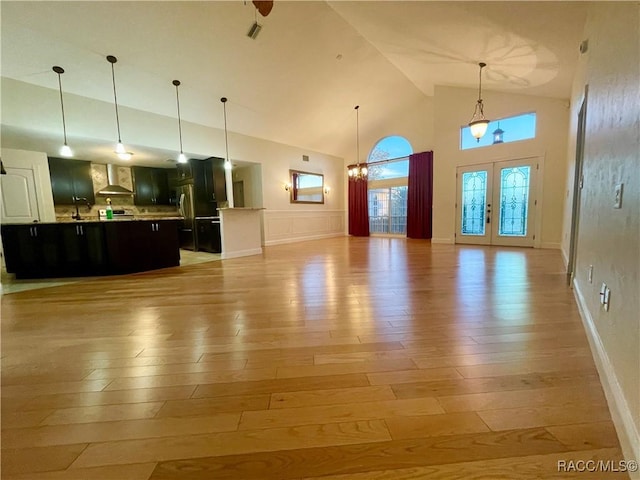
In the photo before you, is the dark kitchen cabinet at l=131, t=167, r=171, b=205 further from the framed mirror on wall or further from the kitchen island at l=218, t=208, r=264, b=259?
the framed mirror on wall

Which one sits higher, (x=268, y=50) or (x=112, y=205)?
(x=268, y=50)

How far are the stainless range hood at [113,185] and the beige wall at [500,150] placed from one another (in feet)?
28.4

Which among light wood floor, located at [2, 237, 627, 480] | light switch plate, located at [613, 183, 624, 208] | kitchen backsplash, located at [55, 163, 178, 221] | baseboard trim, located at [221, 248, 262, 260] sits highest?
kitchen backsplash, located at [55, 163, 178, 221]

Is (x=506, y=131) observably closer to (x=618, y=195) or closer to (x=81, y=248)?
(x=618, y=195)

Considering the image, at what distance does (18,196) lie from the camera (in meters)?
5.16

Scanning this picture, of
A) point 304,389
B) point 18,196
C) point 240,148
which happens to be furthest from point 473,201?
point 18,196

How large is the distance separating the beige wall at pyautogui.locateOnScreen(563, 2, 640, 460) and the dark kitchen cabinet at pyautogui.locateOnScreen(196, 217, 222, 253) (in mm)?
6214

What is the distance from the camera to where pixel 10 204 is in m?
5.07

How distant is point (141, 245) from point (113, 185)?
3681mm

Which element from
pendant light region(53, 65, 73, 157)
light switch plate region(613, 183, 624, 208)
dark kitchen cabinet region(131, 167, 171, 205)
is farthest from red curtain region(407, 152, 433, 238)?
pendant light region(53, 65, 73, 157)

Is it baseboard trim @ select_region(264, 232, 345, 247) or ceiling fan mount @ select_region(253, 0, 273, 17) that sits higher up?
ceiling fan mount @ select_region(253, 0, 273, 17)

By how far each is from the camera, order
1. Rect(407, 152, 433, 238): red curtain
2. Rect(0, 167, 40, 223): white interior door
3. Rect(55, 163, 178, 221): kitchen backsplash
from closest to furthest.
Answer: Rect(0, 167, 40, 223): white interior door → Rect(55, 163, 178, 221): kitchen backsplash → Rect(407, 152, 433, 238): red curtain

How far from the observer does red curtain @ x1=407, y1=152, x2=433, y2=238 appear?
8352 millimetres

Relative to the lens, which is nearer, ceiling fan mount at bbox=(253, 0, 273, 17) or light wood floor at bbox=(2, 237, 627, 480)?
light wood floor at bbox=(2, 237, 627, 480)
